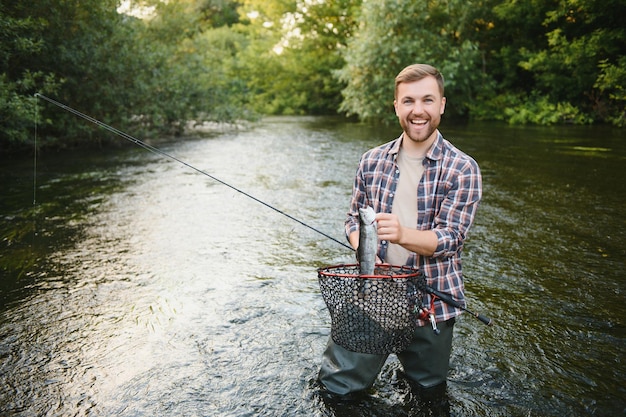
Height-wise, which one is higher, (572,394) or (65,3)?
(65,3)

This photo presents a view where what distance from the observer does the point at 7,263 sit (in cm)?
536

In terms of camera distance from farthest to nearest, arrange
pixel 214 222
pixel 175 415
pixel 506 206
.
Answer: pixel 506 206 < pixel 214 222 < pixel 175 415

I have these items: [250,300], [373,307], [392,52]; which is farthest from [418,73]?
[392,52]

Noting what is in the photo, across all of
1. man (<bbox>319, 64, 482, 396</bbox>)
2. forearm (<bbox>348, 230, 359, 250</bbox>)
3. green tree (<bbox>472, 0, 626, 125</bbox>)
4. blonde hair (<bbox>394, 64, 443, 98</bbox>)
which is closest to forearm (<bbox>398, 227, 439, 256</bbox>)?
man (<bbox>319, 64, 482, 396</bbox>)

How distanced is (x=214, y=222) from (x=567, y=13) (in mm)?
20308

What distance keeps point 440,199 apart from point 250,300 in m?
2.38

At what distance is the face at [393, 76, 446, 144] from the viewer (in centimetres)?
263

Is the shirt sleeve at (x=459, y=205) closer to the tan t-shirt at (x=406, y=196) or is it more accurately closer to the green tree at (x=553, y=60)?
the tan t-shirt at (x=406, y=196)

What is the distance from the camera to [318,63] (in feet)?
108

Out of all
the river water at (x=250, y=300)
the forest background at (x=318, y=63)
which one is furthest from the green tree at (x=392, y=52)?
the river water at (x=250, y=300)

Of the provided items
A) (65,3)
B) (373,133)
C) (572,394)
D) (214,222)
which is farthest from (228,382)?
(373,133)

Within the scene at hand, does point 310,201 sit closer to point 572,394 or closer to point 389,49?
point 572,394

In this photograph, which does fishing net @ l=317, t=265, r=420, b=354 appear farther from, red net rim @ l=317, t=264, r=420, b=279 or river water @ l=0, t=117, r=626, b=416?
river water @ l=0, t=117, r=626, b=416

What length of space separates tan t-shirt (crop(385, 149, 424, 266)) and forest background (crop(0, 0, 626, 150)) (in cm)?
770
